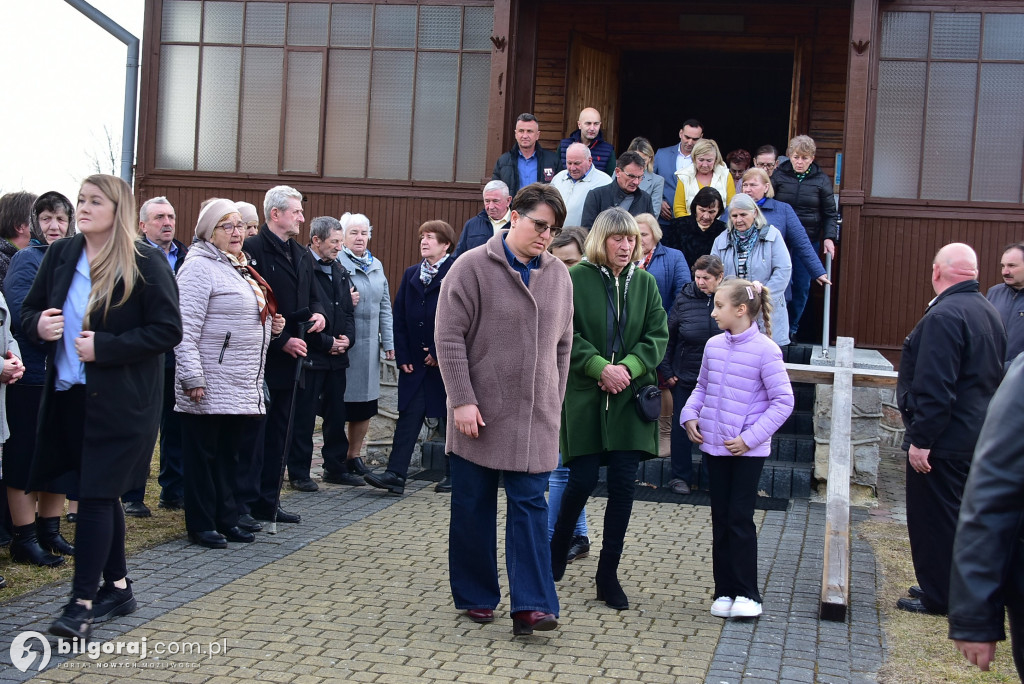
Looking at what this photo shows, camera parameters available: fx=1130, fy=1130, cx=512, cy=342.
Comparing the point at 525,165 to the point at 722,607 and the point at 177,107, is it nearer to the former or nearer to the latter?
the point at 177,107

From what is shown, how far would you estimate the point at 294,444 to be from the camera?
8.28 meters

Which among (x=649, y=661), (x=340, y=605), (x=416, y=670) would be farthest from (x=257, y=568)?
(x=649, y=661)

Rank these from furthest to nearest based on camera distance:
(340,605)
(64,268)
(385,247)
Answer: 1. (385,247)
2. (340,605)
3. (64,268)

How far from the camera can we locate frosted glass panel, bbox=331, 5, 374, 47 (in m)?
12.2

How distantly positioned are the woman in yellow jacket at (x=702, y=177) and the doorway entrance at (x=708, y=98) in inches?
260

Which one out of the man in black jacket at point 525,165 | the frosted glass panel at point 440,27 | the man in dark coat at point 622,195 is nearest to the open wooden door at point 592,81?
the frosted glass panel at point 440,27

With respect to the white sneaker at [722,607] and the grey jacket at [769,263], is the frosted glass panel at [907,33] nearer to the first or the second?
the grey jacket at [769,263]

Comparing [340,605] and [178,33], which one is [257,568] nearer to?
[340,605]

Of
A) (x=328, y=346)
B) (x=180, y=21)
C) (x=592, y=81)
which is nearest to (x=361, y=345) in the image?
(x=328, y=346)

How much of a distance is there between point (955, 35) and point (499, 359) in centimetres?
808

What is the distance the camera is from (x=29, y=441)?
5930mm

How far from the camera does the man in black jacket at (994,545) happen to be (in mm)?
2596

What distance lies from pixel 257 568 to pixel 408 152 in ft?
23.2

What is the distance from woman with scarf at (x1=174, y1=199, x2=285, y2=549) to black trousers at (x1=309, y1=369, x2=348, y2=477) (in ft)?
6.01
